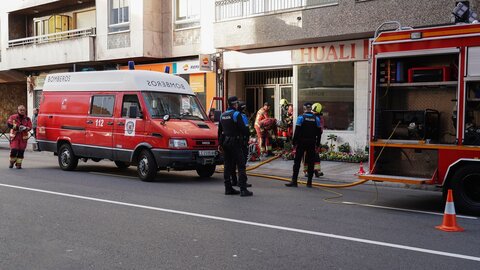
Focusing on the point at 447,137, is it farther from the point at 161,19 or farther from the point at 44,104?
the point at 161,19

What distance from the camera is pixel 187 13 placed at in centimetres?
2214

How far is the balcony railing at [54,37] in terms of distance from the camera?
26300 millimetres

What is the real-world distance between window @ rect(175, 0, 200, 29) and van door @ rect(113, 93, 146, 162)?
9770 mm

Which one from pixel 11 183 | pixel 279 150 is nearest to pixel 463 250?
pixel 11 183

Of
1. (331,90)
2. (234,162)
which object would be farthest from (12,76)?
(234,162)

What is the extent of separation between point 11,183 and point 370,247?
331 inches

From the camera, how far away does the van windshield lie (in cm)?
1235

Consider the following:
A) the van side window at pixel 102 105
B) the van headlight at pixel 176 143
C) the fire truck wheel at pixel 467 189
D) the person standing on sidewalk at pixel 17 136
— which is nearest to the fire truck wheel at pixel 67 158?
the person standing on sidewalk at pixel 17 136

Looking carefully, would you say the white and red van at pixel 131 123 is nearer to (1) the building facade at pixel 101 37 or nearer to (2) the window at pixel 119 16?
(1) the building facade at pixel 101 37

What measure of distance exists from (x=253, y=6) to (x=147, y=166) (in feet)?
27.6

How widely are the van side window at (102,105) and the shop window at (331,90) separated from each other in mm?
7534

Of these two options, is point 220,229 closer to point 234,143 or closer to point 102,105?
point 234,143

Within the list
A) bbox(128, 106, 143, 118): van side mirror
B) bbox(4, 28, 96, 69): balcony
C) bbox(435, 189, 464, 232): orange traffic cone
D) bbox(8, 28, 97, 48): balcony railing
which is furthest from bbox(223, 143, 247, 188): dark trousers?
bbox(8, 28, 97, 48): balcony railing

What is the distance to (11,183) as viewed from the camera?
11.6 meters
